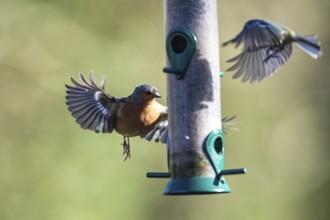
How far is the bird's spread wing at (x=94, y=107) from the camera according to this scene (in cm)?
1030

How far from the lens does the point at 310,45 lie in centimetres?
927

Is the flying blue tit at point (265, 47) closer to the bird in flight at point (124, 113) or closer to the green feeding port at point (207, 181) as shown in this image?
the green feeding port at point (207, 181)

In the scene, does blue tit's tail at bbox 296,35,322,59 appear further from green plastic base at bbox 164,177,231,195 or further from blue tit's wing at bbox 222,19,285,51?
green plastic base at bbox 164,177,231,195

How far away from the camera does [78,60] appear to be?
55.9 ft

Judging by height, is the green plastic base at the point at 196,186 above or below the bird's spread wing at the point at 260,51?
below

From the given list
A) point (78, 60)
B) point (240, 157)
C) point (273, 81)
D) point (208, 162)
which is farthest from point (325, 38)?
point (208, 162)

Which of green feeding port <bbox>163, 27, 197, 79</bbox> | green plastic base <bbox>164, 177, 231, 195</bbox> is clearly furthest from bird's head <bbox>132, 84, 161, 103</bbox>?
green plastic base <bbox>164, 177, 231, 195</bbox>

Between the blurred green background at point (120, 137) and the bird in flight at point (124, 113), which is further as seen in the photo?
the blurred green background at point (120, 137)

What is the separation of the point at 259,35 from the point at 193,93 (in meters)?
0.83

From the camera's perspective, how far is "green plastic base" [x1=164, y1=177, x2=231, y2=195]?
30.2 ft

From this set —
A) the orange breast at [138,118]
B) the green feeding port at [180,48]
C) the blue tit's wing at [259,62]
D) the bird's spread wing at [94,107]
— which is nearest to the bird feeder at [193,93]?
the green feeding port at [180,48]

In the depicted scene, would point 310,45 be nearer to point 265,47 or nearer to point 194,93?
point 265,47

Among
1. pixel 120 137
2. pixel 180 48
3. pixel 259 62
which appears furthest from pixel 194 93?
pixel 120 137

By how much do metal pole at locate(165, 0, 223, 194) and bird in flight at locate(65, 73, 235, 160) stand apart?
0.50 metres
